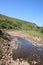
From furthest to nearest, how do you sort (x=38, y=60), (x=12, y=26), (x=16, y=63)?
(x=12, y=26) → (x=38, y=60) → (x=16, y=63)

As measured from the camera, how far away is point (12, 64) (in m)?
19.9

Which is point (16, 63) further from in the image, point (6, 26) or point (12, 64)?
point (6, 26)

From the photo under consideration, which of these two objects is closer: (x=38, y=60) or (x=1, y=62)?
(x=1, y=62)

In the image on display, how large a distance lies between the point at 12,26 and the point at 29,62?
70813mm

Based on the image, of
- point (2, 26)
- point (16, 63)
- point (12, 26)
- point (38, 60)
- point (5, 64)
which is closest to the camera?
point (5, 64)

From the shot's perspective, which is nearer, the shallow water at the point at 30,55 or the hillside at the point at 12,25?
the shallow water at the point at 30,55

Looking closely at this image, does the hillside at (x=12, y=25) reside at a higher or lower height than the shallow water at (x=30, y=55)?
higher

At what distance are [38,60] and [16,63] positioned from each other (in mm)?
3521

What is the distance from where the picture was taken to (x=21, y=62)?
21.4 m

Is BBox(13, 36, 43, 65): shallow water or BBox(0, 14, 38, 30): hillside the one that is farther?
BBox(0, 14, 38, 30): hillside

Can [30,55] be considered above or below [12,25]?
below

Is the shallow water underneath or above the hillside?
underneath

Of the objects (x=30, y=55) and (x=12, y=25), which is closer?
(x=30, y=55)

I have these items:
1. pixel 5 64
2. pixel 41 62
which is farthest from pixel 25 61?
pixel 5 64
